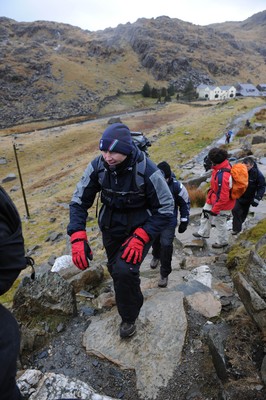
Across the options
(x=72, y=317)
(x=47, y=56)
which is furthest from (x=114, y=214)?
(x=47, y=56)

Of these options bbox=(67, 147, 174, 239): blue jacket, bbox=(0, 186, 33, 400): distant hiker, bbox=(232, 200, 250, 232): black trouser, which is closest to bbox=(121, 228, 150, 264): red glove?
bbox=(67, 147, 174, 239): blue jacket

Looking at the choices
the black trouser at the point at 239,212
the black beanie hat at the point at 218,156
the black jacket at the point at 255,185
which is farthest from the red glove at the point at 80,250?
the black trouser at the point at 239,212

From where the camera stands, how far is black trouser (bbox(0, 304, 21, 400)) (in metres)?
2.22

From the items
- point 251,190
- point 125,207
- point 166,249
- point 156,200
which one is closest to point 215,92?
point 251,190

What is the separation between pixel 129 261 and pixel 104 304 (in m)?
1.77

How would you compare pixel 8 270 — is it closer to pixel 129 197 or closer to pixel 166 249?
pixel 129 197

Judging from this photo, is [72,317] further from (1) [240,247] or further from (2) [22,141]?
(2) [22,141]

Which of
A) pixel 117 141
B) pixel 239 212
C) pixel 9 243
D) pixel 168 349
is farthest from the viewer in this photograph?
pixel 239 212

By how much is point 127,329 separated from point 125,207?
5.69 feet

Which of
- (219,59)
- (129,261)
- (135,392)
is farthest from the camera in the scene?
(219,59)

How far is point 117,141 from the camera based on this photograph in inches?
147

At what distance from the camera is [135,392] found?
361 centimetres

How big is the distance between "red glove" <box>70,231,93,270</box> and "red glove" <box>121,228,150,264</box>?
568 millimetres

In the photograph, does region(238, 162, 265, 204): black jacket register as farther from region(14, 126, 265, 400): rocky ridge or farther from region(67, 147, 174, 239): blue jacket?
region(67, 147, 174, 239): blue jacket
